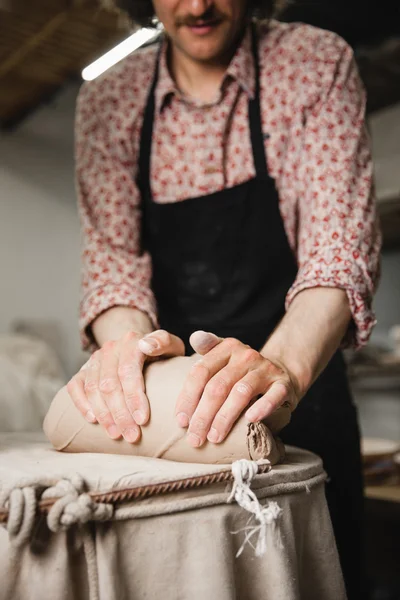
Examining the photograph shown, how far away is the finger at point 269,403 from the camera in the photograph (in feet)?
2.57

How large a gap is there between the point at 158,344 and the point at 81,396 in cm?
13

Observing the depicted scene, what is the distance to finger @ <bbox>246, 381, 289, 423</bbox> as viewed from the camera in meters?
0.78

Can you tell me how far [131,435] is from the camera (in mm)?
811

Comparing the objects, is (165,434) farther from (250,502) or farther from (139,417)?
(250,502)

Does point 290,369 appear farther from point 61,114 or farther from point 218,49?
point 61,114

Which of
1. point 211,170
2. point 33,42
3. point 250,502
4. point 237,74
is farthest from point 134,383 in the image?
point 33,42

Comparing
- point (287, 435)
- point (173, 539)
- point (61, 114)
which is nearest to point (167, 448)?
point (173, 539)

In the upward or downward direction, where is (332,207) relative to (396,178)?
downward

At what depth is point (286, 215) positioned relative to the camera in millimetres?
1256

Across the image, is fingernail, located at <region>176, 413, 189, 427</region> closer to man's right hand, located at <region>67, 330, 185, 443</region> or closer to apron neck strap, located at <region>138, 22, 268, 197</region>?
Result: man's right hand, located at <region>67, 330, 185, 443</region>

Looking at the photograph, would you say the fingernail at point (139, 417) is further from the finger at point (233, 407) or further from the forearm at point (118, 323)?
the forearm at point (118, 323)

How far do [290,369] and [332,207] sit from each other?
Result: 33cm

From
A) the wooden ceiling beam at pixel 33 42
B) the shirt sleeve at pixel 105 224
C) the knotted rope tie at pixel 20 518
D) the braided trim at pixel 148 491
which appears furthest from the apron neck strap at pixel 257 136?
the wooden ceiling beam at pixel 33 42

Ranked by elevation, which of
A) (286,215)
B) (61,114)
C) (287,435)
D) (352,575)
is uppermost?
(61,114)
